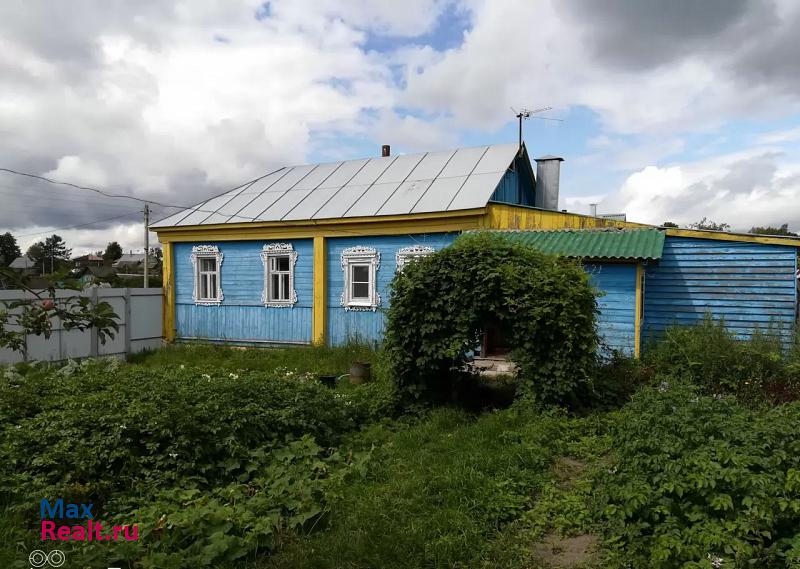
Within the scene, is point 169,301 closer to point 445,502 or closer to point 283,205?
point 283,205

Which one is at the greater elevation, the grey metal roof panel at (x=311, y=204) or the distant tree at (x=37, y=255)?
the grey metal roof panel at (x=311, y=204)

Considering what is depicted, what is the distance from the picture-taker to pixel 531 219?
12.7 meters

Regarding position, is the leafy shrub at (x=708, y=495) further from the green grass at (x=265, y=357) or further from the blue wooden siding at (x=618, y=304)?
the green grass at (x=265, y=357)

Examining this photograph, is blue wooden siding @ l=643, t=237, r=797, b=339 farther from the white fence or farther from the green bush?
the white fence

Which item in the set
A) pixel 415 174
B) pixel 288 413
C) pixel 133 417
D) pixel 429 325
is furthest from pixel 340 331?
pixel 133 417

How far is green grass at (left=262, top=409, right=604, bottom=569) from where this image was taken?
12.0ft

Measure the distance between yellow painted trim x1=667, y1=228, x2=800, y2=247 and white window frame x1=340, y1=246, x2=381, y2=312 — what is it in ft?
20.7

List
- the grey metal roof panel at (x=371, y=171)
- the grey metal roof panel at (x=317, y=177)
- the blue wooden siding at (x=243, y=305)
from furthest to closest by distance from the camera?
the grey metal roof panel at (x=317, y=177)
the grey metal roof panel at (x=371, y=171)
the blue wooden siding at (x=243, y=305)

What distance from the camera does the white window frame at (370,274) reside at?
12883 millimetres

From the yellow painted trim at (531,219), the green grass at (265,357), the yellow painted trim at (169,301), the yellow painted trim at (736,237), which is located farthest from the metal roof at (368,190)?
the yellow painted trim at (736,237)

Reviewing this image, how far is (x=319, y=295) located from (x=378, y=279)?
165 cm

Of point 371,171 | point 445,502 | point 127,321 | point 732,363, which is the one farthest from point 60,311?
point 371,171

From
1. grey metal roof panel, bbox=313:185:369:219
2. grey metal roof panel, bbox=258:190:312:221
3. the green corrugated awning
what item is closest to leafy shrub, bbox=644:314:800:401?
the green corrugated awning

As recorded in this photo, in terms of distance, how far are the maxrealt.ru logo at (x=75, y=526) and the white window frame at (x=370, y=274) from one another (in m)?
8.82
